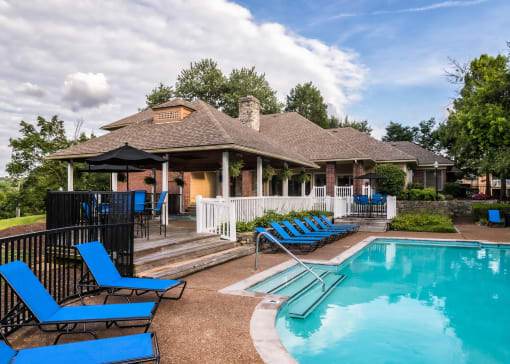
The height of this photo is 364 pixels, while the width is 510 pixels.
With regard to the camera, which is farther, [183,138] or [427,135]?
[427,135]

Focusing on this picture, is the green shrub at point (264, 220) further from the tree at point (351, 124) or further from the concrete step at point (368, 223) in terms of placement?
the tree at point (351, 124)

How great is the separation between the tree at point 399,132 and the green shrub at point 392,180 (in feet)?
105

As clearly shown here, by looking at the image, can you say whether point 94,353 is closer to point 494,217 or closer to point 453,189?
point 494,217

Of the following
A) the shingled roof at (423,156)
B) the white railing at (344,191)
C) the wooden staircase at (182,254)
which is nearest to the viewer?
the wooden staircase at (182,254)

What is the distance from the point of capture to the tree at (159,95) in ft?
118

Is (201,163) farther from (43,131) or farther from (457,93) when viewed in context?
(457,93)

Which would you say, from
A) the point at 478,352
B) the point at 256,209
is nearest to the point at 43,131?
the point at 256,209

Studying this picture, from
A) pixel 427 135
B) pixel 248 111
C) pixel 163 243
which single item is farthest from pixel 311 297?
pixel 427 135

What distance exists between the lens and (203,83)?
3653 cm

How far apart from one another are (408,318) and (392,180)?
58.8 ft

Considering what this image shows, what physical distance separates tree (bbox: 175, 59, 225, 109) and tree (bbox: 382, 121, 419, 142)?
29.7 metres

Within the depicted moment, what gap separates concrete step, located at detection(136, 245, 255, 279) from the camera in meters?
6.70

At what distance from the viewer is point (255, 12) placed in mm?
16047

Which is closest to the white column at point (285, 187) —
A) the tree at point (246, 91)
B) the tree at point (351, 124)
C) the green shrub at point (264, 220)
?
the green shrub at point (264, 220)
